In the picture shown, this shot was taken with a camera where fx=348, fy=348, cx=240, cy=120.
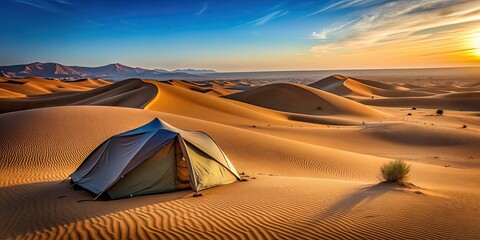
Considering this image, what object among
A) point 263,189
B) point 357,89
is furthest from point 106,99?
point 357,89

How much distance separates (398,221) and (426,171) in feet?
30.7

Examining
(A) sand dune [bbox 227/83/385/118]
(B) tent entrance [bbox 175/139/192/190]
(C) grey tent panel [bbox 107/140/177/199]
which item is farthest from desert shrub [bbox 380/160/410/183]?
(A) sand dune [bbox 227/83/385/118]

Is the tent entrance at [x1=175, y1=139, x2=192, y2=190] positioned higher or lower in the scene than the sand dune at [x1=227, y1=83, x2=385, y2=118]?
lower

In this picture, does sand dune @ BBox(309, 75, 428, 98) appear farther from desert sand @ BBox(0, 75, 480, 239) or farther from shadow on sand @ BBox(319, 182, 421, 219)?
shadow on sand @ BBox(319, 182, 421, 219)

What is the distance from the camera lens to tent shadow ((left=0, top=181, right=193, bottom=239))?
6.38 meters

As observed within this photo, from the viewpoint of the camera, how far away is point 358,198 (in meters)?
8.14

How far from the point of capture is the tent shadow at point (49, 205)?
6379 mm

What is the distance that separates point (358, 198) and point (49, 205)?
688 cm

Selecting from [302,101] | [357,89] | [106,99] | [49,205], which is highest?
[357,89]

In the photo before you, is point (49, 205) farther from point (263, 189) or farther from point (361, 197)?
point (361, 197)

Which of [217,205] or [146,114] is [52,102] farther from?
[217,205]

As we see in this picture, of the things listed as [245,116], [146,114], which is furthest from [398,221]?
[245,116]

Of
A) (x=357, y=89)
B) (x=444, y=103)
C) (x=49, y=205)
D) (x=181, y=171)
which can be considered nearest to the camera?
(x=49, y=205)

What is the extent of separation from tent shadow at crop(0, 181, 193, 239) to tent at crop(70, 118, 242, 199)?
0.28 metres
